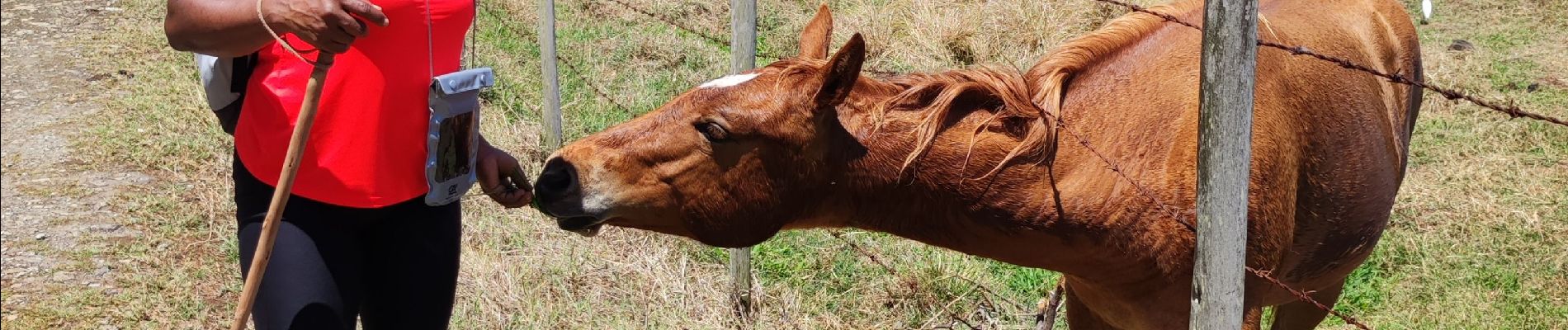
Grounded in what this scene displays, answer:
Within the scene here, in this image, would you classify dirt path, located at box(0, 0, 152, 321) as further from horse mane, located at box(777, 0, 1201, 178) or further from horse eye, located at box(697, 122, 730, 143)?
horse mane, located at box(777, 0, 1201, 178)

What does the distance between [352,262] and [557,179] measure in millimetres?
430

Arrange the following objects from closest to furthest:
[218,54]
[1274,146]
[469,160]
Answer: [218,54] < [469,160] < [1274,146]

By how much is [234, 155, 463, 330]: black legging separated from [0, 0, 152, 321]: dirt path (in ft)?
5.90

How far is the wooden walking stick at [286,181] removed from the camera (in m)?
2.04

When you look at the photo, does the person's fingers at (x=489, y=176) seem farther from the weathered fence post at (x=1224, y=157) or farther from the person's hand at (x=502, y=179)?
the weathered fence post at (x=1224, y=157)

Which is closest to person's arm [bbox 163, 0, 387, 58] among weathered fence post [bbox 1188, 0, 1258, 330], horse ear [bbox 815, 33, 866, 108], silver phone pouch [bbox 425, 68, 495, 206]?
silver phone pouch [bbox 425, 68, 495, 206]

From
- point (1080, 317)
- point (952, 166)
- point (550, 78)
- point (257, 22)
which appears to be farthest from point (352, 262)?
point (550, 78)

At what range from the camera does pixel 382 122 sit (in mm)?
2316

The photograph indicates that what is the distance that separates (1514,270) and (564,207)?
12.7ft

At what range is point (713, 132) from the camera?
8.38 feet

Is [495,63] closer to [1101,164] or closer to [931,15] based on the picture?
[931,15]

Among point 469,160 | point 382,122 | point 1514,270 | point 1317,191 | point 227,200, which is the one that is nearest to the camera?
point 382,122

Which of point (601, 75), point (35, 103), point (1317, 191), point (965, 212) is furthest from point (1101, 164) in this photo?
point (35, 103)

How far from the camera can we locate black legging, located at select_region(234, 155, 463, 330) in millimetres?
A: 2340
